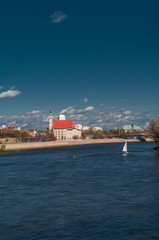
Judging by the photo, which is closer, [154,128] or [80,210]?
[80,210]

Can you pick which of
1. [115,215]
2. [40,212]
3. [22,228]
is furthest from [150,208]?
[22,228]

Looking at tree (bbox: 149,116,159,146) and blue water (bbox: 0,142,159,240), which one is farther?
tree (bbox: 149,116,159,146)

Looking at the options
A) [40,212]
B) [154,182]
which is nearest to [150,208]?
[40,212]

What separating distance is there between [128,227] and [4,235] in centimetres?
995

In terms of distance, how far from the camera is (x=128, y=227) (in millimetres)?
25219

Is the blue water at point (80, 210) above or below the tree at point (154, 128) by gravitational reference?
below

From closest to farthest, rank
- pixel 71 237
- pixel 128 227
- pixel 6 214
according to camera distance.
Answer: pixel 71 237 < pixel 128 227 < pixel 6 214

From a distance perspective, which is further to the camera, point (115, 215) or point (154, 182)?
point (154, 182)

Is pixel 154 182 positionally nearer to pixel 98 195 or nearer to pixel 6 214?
pixel 98 195

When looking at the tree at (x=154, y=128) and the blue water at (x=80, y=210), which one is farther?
the tree at (x=154, y=128)

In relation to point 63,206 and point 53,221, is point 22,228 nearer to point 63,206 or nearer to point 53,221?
point 53,221

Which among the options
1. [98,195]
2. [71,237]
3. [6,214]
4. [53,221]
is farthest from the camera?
[98,195]

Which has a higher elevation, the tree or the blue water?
the tree

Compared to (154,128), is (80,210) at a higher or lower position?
lower
